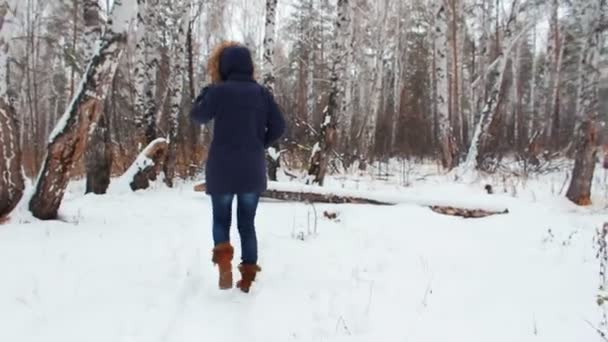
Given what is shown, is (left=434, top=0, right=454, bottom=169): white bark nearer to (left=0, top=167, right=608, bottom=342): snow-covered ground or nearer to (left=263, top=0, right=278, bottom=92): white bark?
(left=263, top=0, right=278, bottom=92): white bark

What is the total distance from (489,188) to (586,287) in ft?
17.4

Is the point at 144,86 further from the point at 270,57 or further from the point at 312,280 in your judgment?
the point at 312,280

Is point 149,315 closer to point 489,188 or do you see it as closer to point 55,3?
point 489,188

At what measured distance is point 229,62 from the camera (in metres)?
3.49

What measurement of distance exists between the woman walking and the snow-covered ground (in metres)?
0.28

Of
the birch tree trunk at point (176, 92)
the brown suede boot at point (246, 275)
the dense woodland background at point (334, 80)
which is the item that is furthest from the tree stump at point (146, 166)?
the brown suede boot at point (246, 275)

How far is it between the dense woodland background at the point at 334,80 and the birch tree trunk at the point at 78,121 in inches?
9.5

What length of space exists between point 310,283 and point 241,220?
0.68 m

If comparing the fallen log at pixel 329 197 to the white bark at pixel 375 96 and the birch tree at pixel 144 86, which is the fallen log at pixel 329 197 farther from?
the white bark at pixel 375 96

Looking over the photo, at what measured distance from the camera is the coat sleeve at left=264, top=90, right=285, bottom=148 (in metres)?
3.68

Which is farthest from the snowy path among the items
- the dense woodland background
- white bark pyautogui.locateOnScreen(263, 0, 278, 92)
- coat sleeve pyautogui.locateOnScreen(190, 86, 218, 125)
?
white bark pyautogui.locateOnScreen(263, 0, 278, 92)

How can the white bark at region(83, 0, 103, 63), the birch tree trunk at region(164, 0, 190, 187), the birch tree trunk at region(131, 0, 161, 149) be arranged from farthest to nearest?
the birch tree trunk at region(164, 0, 190, 187), the birch tree trunk at region(131, 0, 161, 149), the white bark at region(83, 0, 103, 63)

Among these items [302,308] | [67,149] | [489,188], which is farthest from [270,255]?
[489,188]

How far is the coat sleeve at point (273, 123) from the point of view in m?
3.68
